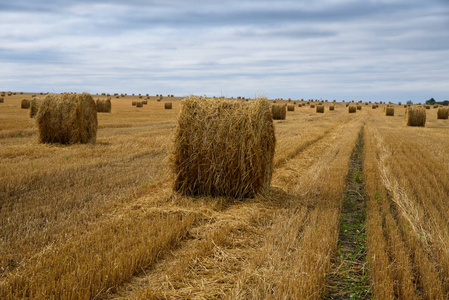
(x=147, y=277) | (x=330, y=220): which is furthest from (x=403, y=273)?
(x=147, y=277)

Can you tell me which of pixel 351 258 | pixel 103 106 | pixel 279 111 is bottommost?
pixel 351 258

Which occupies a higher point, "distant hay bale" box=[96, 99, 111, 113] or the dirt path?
"distant hay bale" box=[96, 99, 111, 113]

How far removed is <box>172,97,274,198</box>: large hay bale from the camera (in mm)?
7367

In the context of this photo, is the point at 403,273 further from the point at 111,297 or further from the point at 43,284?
the point at 43,284

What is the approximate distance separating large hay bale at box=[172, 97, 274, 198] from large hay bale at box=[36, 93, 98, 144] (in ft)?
27.2

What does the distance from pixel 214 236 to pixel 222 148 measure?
2.37m

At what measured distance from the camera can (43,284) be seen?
3.76 metres

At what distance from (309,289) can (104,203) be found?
4.10 meters

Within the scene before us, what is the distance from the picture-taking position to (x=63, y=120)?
14.6m

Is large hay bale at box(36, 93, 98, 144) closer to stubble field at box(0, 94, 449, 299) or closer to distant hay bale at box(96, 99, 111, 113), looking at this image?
stubble field at box(0, 94, 449, 299)

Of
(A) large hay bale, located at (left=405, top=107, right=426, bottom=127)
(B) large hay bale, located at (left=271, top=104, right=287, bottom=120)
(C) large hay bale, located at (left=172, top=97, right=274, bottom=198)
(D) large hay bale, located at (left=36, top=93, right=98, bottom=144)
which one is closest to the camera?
(C) large hay bale, located at (left=172, top=97, right=274, bottom=198)

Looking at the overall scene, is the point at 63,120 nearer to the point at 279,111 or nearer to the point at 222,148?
the point at 222,148

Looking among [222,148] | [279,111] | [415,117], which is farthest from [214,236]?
[415,117]

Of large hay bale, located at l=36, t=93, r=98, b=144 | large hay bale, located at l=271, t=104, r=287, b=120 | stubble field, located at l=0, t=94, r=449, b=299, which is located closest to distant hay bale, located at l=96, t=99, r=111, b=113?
large hay bale, located at l=271, t=104, r=287, b=120
